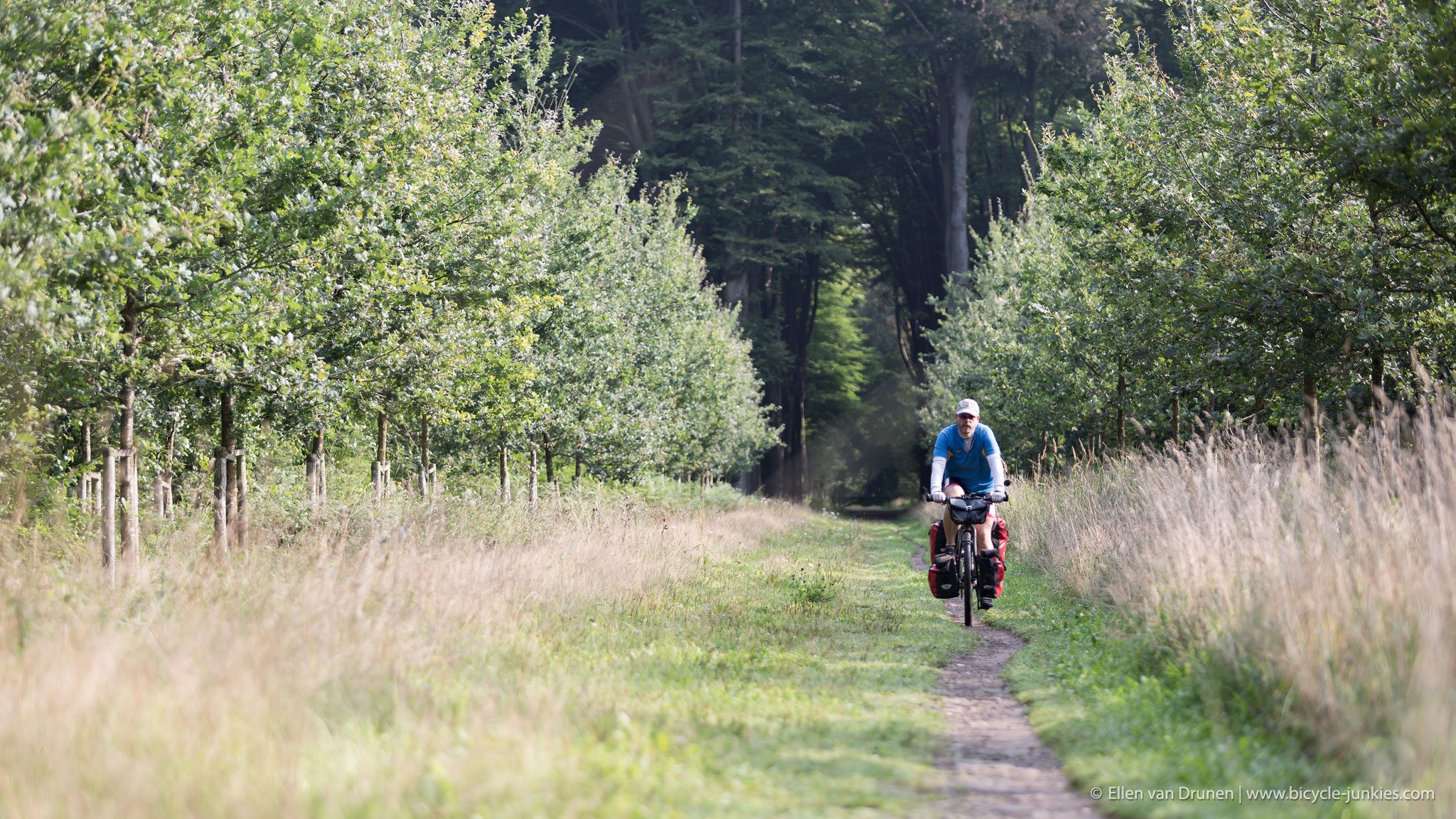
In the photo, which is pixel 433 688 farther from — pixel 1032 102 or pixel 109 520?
pixel 1032 102

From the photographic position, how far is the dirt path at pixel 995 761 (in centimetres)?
571

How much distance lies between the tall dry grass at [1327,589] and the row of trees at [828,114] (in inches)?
1494

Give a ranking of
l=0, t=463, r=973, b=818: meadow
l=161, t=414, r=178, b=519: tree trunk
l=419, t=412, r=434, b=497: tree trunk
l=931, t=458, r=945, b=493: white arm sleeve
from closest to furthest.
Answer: l=0, t=463, r=973, b=818: meadow
l=931, t=458, r=945, b=493: white arm sleeve
l=161, t=414, r=178, b=519: tree trunk
l=419, t=412, r=434, b=497: tree trunk

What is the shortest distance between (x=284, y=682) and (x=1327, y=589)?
5.77 m

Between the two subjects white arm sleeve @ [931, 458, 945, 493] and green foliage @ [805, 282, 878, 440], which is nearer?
white arm sleeve @ [931, 458, 945, 493]

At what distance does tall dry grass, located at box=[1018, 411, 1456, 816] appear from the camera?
18.1 ft

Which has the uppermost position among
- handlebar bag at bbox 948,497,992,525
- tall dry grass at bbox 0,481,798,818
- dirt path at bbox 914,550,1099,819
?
handlebar bag at bbox 948,497,992,525

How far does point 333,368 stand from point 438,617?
180 inches

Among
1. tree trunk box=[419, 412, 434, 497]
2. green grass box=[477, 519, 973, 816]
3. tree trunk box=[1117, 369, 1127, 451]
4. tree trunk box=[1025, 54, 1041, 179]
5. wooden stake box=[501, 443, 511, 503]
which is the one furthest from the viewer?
tree trunk box=[1025, 54, 1041, 179]

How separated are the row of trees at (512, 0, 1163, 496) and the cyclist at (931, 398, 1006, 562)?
35.1 m

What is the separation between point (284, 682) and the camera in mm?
6535

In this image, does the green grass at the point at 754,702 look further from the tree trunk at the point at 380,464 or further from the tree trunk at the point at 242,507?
the tree trunk at the point at 380,464

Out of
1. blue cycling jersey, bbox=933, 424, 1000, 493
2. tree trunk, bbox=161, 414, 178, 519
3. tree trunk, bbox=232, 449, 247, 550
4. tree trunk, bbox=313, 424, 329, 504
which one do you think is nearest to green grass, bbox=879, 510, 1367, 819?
blue cycling jersey, bbox=933, 424, 1000, 493

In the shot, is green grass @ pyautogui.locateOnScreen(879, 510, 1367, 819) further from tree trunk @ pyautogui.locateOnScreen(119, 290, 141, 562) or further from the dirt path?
tree trunk @ pyautogui.locateOnScreen(119, 290, 141, 562)
